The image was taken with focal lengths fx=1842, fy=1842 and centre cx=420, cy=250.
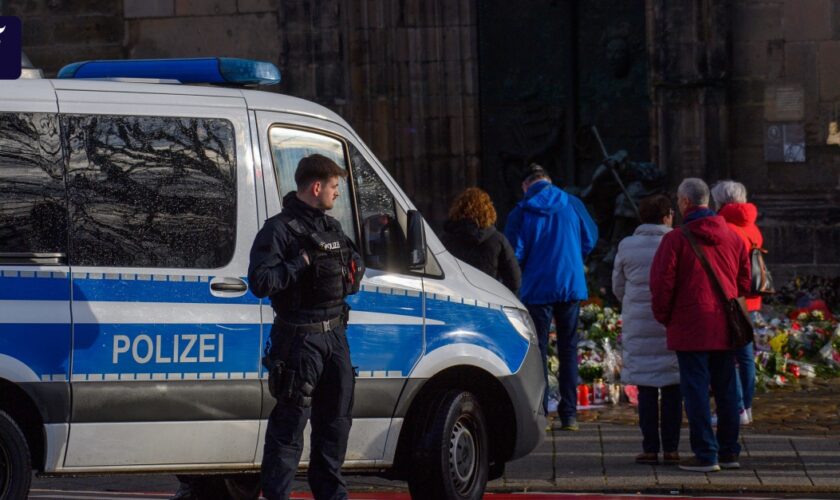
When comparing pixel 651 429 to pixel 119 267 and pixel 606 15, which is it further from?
pixel 606 15

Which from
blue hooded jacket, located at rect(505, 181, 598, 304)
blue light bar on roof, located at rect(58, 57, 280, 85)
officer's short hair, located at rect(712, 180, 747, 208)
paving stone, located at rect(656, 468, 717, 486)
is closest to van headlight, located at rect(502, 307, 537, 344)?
paving stone, located at rect(656, 468, 717, 486)

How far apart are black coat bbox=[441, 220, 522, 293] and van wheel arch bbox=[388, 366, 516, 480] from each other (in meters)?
2.46

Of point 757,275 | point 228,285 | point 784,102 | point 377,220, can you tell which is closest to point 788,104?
point 784,102

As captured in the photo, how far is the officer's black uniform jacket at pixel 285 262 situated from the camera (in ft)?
23.5

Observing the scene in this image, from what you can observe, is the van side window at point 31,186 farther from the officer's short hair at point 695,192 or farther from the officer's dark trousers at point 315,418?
the officer's short hair at point 695,192

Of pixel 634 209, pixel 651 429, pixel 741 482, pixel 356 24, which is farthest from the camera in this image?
pixel 356 24

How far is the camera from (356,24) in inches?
731

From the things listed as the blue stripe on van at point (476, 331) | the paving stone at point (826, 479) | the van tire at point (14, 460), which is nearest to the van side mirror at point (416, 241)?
the blue stripe on van at point (476, 331)

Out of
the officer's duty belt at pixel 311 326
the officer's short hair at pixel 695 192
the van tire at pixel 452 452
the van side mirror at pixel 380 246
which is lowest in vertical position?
the van tire at pixel 452 452

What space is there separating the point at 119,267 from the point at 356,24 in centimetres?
1132

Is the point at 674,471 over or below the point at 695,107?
below

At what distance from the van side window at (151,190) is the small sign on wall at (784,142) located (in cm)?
1067

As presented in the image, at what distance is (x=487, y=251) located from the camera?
1119 cm

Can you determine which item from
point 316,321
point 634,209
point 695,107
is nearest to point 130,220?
point 316,321
